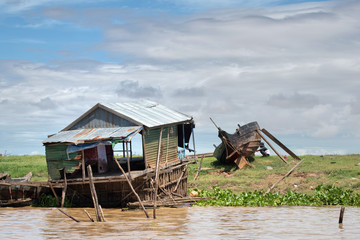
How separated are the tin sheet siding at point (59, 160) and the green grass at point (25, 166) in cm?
903

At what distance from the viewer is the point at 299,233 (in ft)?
46.0

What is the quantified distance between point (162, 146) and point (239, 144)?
11099 millimetres

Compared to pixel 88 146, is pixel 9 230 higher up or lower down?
lower down

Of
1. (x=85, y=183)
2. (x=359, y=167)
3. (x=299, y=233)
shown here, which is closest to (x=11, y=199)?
(x=85, y=183)

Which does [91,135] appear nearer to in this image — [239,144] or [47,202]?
[47,202]

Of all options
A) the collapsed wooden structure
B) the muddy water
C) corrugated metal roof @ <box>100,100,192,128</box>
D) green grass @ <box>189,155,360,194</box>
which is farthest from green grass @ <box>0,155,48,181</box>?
the collapsed wooden structure

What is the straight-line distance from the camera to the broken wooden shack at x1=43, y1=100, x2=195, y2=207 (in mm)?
19703

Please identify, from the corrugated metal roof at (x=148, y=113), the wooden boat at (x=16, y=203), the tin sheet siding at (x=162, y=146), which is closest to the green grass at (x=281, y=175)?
the tin sheet siding at (x=162, y=146)

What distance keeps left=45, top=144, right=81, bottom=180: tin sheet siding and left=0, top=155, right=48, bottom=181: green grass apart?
9.03 meters

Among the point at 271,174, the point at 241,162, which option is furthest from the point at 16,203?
the point at 241,162

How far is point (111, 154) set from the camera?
2358cm

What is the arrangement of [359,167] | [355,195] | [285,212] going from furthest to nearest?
[359,167] → [355,195] → [285,212]

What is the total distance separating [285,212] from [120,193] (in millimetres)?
6855

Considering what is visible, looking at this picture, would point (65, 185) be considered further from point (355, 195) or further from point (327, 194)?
point (355, 195)
